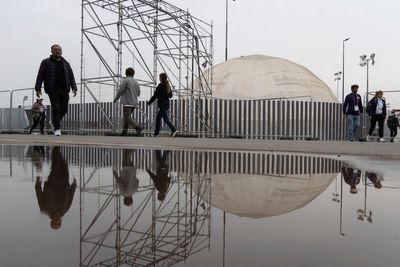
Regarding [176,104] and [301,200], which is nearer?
[301,200]

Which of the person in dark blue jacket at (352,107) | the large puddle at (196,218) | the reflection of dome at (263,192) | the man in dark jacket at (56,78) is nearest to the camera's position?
the large puddle at (196,218)

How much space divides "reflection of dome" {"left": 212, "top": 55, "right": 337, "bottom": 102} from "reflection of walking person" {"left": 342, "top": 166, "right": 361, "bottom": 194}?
139 feet

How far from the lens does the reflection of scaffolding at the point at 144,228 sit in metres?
1.77

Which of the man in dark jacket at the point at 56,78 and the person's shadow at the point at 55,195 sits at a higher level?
the man in dark jacket at the point at 56,78

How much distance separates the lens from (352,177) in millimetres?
4141

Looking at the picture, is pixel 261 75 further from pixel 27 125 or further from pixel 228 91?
pixel 27 125

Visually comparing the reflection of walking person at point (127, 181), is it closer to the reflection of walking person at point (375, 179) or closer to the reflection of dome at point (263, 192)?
the reflection of dome at point (263, 192)

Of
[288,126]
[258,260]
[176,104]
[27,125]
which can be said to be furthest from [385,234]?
[27,125]

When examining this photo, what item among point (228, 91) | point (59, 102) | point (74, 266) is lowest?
point (74, 266)

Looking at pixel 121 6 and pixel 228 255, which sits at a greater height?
pixel 121 6

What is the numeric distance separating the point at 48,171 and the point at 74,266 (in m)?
2.82

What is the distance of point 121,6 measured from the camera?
16.1m

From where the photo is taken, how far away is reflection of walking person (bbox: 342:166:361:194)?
11.6 ft

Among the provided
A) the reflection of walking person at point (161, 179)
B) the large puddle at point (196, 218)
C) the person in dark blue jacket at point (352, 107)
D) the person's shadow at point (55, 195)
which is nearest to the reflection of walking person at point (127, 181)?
the large puddle at point (196, 218)
